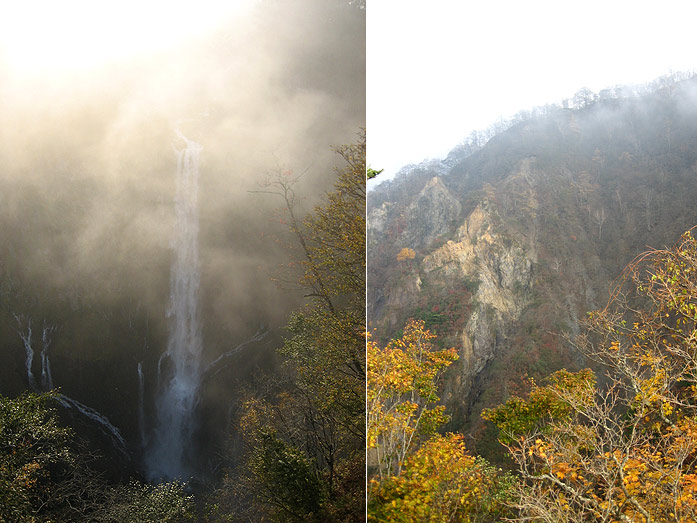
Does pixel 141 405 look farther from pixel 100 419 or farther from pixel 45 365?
pixel 45 365

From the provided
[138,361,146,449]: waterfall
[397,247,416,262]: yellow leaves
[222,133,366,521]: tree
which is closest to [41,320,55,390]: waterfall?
[138,361,146,449]: waterfall

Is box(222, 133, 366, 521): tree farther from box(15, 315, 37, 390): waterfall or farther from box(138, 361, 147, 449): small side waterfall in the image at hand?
box(15, 315, 37, 390): waterfall

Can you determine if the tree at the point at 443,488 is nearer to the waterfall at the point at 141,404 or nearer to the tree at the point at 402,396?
the tree at the point at 402,396

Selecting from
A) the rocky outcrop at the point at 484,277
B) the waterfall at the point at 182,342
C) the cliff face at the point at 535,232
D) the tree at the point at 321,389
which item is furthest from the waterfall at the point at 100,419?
the rocky outcrop at the point at 484,277

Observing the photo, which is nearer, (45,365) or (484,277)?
(45,365)

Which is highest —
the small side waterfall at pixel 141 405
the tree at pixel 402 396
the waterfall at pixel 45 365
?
the waterfall at pixel 45 365

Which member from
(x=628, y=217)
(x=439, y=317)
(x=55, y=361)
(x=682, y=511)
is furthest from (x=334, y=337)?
(x=682, y=511)

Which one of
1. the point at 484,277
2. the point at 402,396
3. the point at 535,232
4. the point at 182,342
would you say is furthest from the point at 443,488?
the point at 182,342
